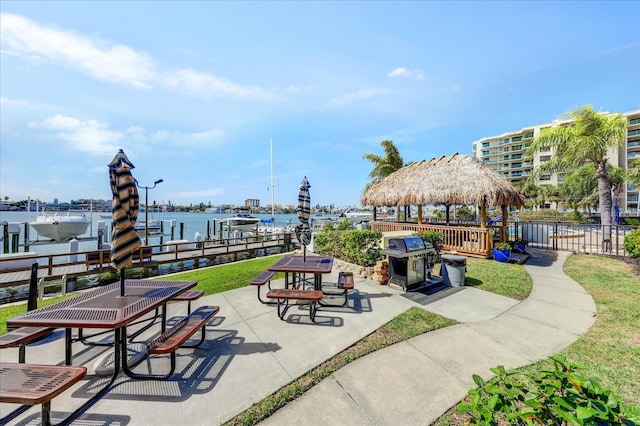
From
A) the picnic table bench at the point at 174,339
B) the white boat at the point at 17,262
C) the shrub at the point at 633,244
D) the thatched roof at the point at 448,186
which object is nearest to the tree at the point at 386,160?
the thatched roof at the point at 448,186

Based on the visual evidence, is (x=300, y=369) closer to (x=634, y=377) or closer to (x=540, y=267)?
(x=634, y=377)

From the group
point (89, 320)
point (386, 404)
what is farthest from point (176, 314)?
point (386, 404)

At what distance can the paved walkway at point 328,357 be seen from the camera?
2.74 meters

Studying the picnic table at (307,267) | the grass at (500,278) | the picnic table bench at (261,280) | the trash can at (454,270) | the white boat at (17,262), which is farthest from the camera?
the white boat at (17,262)

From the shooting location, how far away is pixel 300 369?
3.42 meters

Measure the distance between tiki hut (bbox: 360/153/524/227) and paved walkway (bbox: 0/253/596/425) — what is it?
6.17 metres

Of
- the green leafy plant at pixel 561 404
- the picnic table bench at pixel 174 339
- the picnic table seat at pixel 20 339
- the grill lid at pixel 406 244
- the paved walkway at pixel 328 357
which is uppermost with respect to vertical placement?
the grill lid at pixel 406 244

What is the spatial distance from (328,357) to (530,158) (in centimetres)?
6322

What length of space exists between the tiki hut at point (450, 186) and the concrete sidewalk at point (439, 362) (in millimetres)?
6204

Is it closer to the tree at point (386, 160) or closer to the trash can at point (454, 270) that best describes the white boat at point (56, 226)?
the tree at point (386, 160)

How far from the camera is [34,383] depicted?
7.41 feet

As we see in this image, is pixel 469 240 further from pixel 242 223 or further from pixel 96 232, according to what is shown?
pixel 96 232

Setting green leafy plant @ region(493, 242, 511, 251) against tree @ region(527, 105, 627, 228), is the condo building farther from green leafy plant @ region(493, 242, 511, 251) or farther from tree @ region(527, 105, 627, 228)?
green leafy plant @ region(493, 242, 511, 251)

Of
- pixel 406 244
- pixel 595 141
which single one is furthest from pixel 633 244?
pixel 406 244
